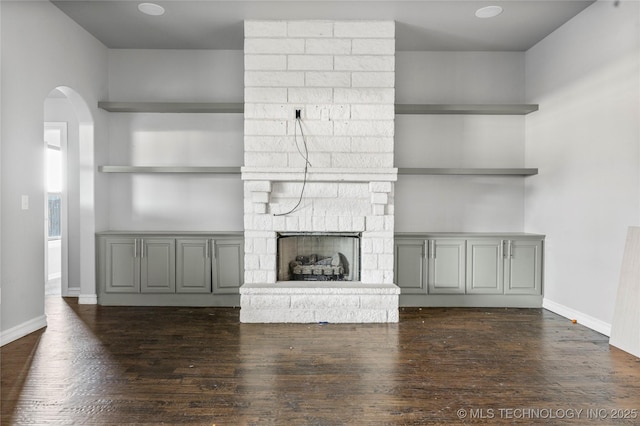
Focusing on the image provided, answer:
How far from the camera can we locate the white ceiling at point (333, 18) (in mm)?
3354

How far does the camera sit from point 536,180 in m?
4.21

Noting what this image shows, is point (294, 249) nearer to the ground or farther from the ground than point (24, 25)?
nearer to the ground

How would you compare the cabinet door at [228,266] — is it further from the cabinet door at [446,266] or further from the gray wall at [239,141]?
the cabinet door at [446,266]

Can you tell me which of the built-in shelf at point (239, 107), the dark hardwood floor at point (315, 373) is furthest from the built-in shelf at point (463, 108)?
the dark hardwood floor at point (315, 373)

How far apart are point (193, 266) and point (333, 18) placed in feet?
9.28

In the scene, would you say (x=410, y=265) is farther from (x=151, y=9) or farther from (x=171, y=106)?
(x=151, y=9)

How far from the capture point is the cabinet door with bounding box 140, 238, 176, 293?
13.3 ft

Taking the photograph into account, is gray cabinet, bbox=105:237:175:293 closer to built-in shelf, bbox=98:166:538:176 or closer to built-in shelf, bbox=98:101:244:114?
built-in shelf, bbox=98:166:538:176

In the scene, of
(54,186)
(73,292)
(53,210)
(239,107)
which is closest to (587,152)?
(239,107)

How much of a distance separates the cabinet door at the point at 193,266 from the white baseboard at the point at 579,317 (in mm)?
3523

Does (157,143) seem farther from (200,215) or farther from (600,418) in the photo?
(600,418)

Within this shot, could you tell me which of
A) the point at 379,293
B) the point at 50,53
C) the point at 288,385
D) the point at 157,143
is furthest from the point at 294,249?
the point at 50,53

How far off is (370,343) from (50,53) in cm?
376

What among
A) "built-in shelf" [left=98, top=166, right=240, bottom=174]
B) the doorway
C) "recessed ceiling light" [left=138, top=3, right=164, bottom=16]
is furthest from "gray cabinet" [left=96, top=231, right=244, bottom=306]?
"recessed ceiling light" [left=138, top=3, right=164, bottom=16]
